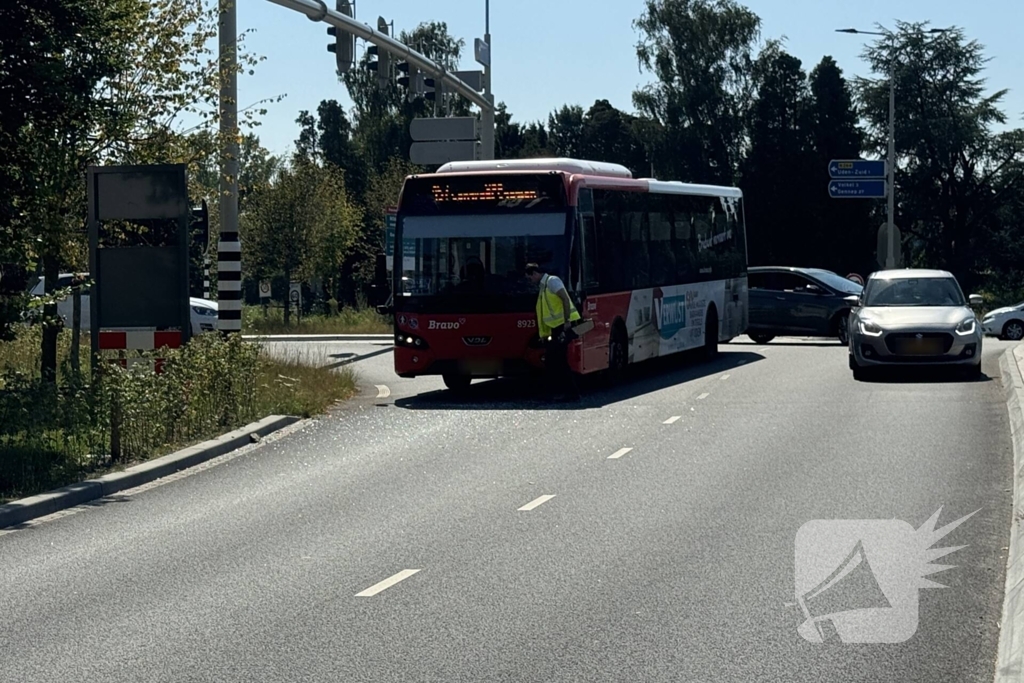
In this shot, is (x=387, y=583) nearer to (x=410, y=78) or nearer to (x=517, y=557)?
(x=517, y=557)

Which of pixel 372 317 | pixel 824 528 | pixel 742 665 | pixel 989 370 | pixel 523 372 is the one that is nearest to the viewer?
pixel 742 665

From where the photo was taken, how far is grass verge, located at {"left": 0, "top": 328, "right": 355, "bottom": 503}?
44.5 feet

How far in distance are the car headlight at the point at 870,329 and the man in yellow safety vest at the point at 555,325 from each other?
433 cm

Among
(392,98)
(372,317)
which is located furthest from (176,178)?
(392,98)

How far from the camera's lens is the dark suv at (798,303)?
32688mm

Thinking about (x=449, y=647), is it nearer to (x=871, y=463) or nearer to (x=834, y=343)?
(x=871, y=463)

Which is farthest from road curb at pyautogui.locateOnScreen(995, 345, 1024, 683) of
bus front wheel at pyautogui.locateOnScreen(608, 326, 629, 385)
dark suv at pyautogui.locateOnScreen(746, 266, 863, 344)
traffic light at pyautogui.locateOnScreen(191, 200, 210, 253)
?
dark suv at pyautogui.locateOnScreen(746, 266, 863, 344)

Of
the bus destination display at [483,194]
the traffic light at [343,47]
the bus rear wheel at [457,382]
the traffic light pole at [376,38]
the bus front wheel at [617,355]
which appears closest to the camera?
the bus destination display at [483,194]

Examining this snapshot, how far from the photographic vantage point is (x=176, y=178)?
1541 centimetres

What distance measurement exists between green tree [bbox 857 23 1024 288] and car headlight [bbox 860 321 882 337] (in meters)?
52.3

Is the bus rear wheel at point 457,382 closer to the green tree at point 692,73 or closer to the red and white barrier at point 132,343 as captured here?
the red and white barrier at point 132,343

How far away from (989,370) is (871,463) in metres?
11.3

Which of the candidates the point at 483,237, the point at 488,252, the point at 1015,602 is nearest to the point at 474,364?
the point at 488,252
